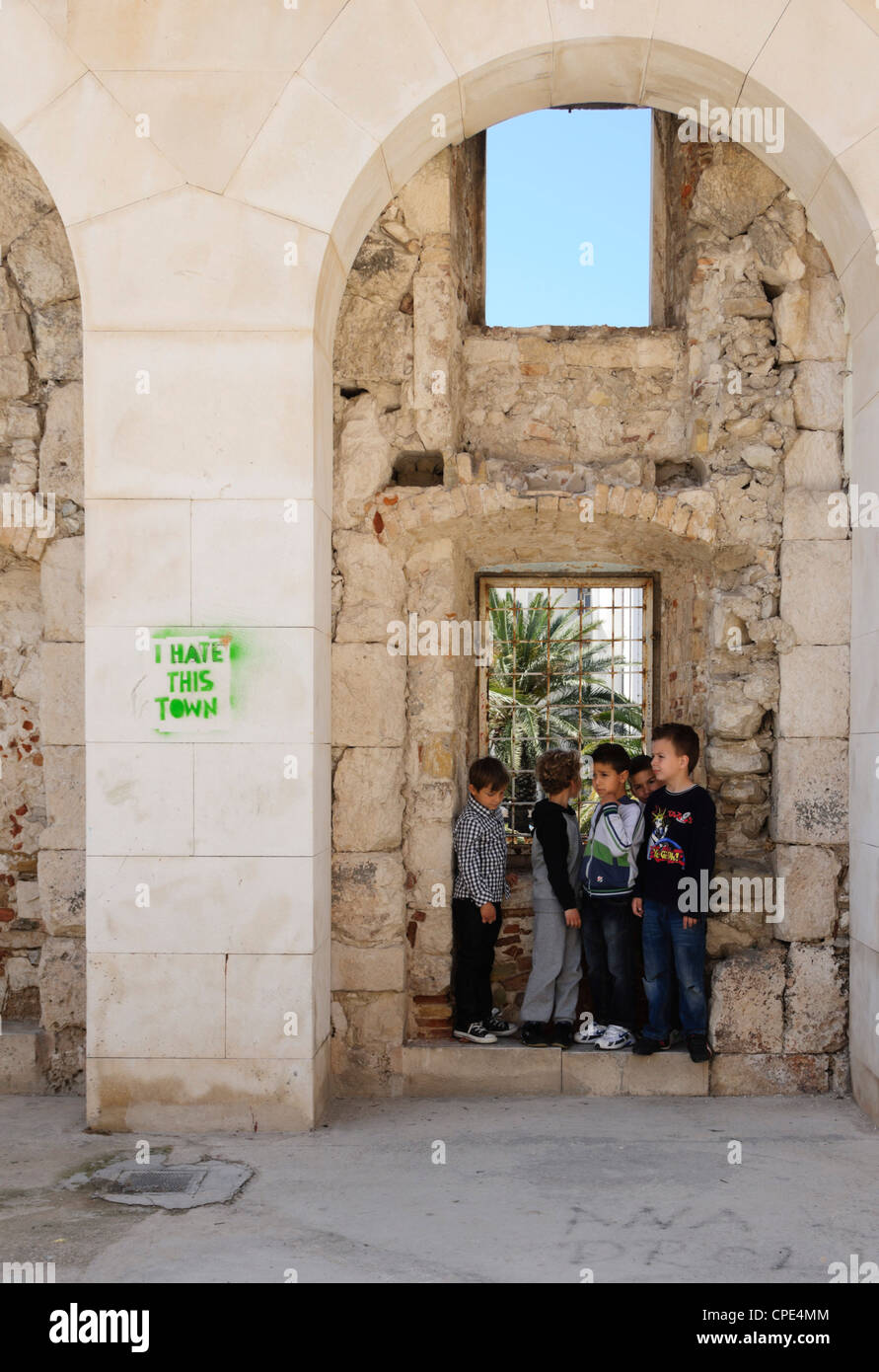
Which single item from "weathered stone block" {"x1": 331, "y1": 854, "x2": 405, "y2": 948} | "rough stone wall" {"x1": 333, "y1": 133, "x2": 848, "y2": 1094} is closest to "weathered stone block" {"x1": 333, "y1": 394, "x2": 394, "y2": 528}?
"rough stone wall" {"x1": 333, "y1": 133, "x2": 848, "y2": 1094}

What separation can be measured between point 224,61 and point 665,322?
A: 244cm

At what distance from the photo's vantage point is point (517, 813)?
7672 millimetres

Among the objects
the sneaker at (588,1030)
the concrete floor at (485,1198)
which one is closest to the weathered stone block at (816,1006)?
the concrete floor at (485,1198)

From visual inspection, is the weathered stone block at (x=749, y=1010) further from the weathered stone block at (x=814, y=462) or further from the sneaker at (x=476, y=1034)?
the weathered stone block at (x=814, y=462)

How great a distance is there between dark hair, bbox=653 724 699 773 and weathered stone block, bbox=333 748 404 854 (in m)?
1.20

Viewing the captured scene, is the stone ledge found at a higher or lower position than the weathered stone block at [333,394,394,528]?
lower

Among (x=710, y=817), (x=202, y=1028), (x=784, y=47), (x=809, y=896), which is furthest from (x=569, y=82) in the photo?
(x=202, y=1028)

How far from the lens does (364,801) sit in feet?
16.5

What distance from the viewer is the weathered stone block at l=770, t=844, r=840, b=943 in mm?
4953

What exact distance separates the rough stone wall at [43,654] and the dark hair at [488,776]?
1.76 m

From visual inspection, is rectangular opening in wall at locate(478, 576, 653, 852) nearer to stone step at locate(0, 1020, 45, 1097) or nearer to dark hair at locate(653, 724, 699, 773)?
dark hair at locate(653, 724, 699, 773)

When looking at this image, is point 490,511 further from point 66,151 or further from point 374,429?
point 66,151

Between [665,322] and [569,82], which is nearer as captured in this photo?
[569,82]

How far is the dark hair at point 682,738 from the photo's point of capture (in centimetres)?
495
